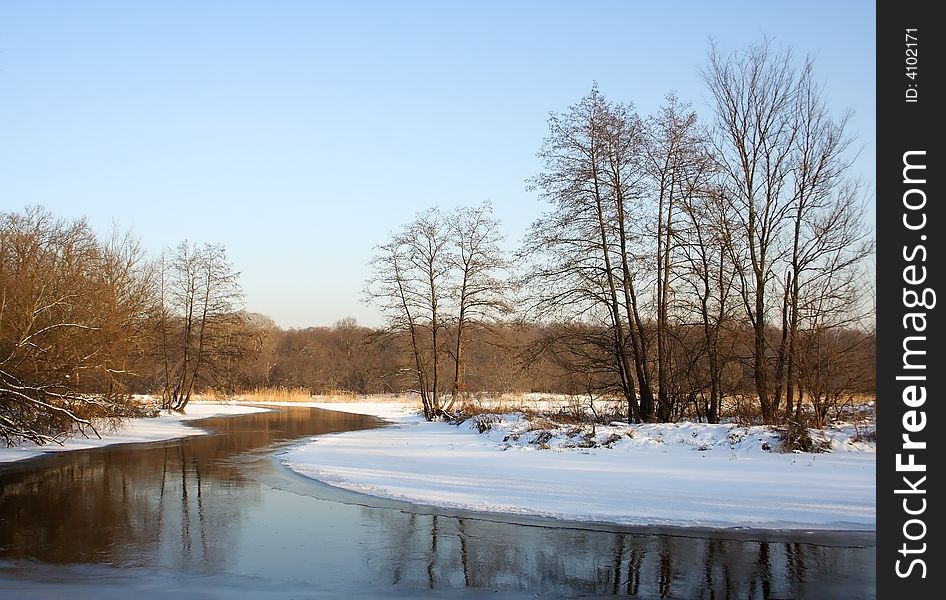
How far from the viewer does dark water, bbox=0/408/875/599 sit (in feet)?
22.7

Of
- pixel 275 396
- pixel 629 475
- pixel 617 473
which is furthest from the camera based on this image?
pixel 275 396

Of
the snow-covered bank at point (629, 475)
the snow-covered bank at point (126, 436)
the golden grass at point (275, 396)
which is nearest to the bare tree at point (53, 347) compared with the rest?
the snow-covered bank at point (126, 436)

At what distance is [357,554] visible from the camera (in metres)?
8.33

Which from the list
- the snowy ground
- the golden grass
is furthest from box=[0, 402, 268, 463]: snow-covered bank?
the golden grass

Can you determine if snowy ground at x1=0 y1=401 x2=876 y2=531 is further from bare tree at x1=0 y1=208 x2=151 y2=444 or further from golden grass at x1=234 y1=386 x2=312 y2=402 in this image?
golden grass at x1=234 y1=386 x2=312 y2=402

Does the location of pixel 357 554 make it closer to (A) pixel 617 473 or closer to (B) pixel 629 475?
(B) pixel 629 475

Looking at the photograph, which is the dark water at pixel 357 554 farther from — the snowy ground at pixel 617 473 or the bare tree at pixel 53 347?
the bare tree at pixel 53 347

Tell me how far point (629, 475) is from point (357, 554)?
7593mm

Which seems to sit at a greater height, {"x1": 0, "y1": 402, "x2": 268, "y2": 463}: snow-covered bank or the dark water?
the dark water

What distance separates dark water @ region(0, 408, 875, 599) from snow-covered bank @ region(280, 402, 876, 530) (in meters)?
0.88

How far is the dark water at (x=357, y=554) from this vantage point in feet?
22.7

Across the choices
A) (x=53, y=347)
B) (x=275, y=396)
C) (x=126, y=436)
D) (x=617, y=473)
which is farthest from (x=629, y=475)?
(x=275, y=396)

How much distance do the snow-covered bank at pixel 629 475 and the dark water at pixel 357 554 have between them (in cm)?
88
